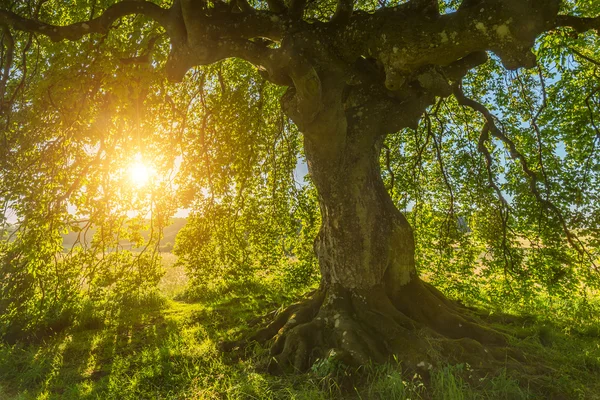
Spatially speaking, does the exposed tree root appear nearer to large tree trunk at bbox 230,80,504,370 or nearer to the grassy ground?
large tree trunk at bbox 230,80,504,370

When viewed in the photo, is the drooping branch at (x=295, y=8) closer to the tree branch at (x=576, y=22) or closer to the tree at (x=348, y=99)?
the tree at (x=348, y=99)

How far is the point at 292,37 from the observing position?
507cm

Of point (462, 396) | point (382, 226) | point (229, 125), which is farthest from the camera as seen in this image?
point (229, 125)

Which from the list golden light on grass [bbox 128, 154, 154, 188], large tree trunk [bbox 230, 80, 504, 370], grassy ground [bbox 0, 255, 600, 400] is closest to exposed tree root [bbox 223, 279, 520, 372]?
large tree trunk [bbox 230, 80, 504, 370]

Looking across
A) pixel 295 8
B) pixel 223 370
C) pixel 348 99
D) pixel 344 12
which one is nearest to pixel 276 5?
pixel 295 8

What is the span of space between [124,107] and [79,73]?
24.8 inches

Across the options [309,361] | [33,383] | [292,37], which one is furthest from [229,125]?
[33,383]

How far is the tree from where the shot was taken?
180 inches

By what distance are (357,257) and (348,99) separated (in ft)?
8.76

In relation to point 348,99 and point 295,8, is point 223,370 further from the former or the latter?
point 295,8

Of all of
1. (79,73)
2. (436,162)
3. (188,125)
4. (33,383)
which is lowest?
(33,383)

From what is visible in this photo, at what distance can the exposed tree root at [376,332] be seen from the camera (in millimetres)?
4469

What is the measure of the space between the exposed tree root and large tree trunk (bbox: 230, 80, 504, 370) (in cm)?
2

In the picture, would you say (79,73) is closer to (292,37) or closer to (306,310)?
(292,37)
